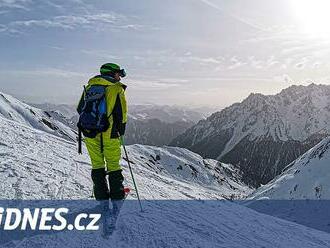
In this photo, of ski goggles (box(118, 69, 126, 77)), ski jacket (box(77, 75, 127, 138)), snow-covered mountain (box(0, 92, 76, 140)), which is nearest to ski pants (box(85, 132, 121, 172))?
ski jacket (box(77, 75, 127, 138))

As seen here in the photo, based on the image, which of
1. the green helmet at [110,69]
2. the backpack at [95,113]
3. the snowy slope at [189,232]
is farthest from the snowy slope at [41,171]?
the green helmet at [110,69]

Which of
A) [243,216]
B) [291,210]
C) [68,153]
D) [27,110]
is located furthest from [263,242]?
[27,110]

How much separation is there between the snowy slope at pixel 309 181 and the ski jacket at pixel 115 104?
5341 centimetres

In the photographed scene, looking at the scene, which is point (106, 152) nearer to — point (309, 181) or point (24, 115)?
point (309, 181)

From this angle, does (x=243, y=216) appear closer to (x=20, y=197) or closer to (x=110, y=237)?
(x=110, y=237)

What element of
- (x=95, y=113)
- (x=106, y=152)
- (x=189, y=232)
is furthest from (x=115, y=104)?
(x=189, y=232)

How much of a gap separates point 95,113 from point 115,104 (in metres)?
0.54

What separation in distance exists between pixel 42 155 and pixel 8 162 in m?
2.84

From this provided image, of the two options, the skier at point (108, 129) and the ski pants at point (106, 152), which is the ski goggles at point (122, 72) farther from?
the ski pants at point (106, 152)

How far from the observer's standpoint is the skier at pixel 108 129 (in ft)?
34.3

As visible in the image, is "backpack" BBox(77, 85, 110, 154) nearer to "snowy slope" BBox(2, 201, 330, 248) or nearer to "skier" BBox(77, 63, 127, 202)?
"skier" BBox(77, 63, 127, 202)

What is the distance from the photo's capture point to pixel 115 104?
1050cm

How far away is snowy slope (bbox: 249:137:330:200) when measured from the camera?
200 feet

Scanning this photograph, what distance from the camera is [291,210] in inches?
2176
